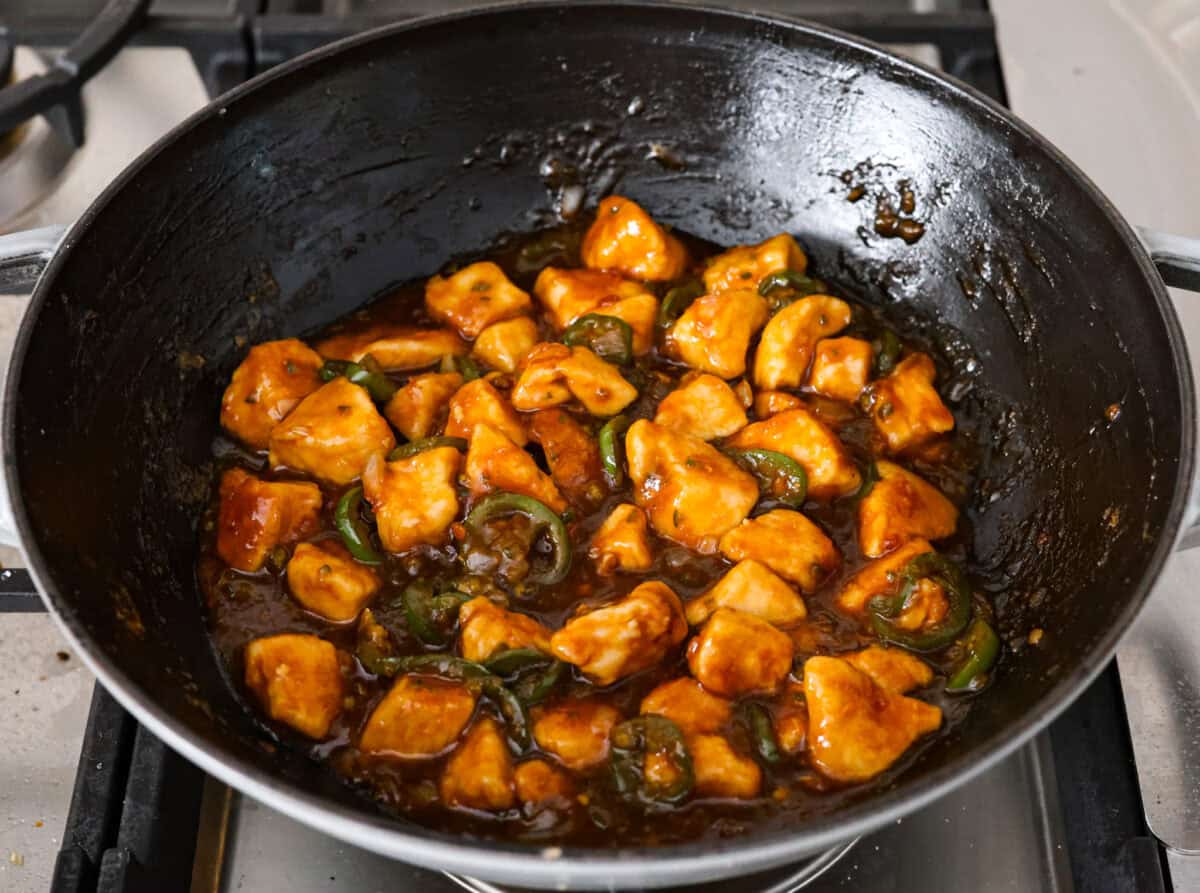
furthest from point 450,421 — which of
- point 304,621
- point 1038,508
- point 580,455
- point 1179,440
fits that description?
point 1179,440

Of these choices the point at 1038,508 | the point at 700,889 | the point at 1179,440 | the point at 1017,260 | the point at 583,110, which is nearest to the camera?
the point at 1179,440

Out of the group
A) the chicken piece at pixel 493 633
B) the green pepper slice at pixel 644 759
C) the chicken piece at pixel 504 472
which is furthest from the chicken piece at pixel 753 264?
the green pepper slice at pixel 644 759

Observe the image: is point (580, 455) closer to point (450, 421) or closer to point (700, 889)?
point (450, 421)

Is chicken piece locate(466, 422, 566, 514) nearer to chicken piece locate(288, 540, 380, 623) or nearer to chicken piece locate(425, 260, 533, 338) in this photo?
chicken piece locate(288, 540, 380, 623)

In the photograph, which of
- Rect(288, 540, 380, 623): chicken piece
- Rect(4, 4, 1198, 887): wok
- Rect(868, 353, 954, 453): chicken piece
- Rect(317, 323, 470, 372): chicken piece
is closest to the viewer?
Rect(4, 4, 1198, 887): wok

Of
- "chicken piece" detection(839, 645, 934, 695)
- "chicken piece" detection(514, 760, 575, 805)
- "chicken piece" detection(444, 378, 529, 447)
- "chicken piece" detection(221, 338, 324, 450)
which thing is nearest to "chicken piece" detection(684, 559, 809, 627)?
"chicken piece" detection(839, 645, 934, 695)
